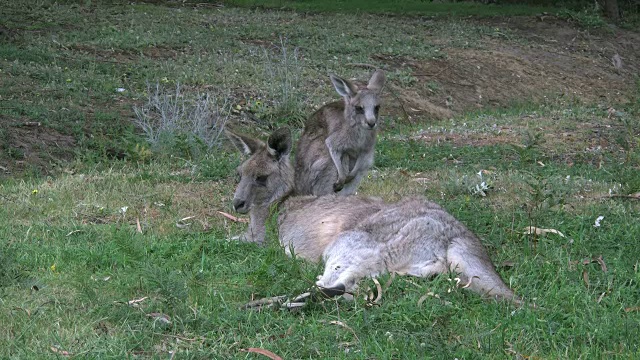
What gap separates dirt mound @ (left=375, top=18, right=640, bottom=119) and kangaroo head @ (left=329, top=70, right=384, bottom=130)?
4.58m

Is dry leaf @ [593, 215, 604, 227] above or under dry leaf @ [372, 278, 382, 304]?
under

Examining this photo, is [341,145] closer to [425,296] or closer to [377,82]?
[377,82]

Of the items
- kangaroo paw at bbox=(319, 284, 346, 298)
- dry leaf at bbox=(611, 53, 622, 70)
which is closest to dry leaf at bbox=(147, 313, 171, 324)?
kangaroo paw at bbox=(319, 284, 346, 298)

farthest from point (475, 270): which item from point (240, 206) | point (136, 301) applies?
point (240, 206)

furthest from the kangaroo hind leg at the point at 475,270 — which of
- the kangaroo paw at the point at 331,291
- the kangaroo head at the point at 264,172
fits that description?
the kangaroo head at the point at 264,172

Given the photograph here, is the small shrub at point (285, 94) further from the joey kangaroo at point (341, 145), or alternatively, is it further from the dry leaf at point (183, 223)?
the dry leaf at point (183, 223)

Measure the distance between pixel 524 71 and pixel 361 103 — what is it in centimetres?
928

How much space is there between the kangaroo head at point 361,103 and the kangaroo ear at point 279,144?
4.73ft

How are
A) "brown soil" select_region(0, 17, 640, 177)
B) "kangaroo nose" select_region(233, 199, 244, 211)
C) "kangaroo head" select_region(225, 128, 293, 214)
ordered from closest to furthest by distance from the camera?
1. "kangaroo nose" select_region(233, 199, 244, 211)
2. "kangaroo head" select_region(225, 128, 293, 214)
3. "brown soil" select_region(0, 17, 640, 177)

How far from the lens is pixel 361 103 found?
8.52 meters

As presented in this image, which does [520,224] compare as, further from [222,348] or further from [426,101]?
[426,101]

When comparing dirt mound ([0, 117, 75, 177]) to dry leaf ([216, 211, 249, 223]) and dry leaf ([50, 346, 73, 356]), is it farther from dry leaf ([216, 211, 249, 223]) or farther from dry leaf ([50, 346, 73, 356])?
dry leaf ([50, 346, 73, 356])

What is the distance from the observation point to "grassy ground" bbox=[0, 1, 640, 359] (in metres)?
4.35

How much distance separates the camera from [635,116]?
13.2 metres
